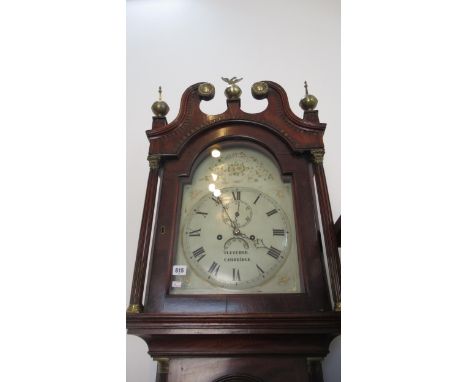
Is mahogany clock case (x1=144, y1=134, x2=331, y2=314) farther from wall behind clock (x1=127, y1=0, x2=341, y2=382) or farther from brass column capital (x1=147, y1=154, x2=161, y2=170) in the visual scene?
wall behind clock (x1=127, y1=0, x2=341, y2=382)

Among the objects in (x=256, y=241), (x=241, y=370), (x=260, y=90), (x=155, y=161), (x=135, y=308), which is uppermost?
(x=260, y=90)

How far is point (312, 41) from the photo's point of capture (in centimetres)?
136

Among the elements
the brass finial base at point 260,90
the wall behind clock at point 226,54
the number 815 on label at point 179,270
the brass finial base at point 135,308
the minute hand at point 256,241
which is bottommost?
the brass finial base at point 135,308

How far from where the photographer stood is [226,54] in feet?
4.42

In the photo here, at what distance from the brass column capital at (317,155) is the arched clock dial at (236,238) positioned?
0.12 metres

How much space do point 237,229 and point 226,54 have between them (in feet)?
2.56

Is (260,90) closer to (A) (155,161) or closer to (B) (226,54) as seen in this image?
(A) (155,161)

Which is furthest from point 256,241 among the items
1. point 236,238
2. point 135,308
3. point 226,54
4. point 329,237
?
point 226,54

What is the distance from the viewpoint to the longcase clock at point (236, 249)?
661 millimetres

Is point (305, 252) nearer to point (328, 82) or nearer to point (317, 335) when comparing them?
point (317, 335)

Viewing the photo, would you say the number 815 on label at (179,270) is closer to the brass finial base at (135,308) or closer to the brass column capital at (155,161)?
the brass finial base at (135,308)

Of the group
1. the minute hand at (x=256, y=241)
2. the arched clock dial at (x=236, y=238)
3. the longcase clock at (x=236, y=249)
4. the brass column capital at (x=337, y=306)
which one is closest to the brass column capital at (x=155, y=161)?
the longcase clock at (x=236, y=249)
